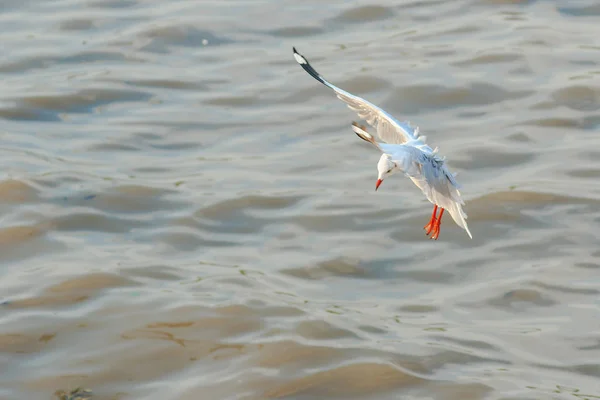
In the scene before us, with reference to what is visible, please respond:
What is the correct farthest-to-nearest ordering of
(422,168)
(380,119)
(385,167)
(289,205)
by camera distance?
(289,205) < (380,119) < (385,167) < (422,168)

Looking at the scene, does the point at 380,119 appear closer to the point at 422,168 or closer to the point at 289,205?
the point at 422,168

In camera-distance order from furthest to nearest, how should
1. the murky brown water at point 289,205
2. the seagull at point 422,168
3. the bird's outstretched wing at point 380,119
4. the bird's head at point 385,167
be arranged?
the murky brown water at point 289,205 < the bird's outstretched wing at point 380,119 < the bird's head at point 385,167 < the seagull at point 422,168

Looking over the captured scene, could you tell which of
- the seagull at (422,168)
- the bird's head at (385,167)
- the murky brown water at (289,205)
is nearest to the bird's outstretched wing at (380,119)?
the seagull at (422,168)

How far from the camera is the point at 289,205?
10.2m

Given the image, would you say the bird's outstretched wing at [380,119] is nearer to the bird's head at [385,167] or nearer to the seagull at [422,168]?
the seagull at [422,168]

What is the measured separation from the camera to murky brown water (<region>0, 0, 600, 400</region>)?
7.90m

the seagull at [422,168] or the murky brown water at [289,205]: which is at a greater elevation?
the seagull at [422,168]

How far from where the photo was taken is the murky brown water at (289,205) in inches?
311

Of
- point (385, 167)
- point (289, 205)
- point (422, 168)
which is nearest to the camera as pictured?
point (422, 168)

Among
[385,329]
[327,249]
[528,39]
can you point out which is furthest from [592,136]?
[385,329]

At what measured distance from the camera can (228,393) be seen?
7535 mm

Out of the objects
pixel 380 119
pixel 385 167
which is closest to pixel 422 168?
pixel 385 167

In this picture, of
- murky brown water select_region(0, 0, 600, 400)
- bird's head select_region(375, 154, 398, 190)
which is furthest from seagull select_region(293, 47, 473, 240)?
murky brown water select_region(0, 0, 600, 400)

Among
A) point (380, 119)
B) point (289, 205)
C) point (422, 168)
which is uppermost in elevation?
point (422, 168)
